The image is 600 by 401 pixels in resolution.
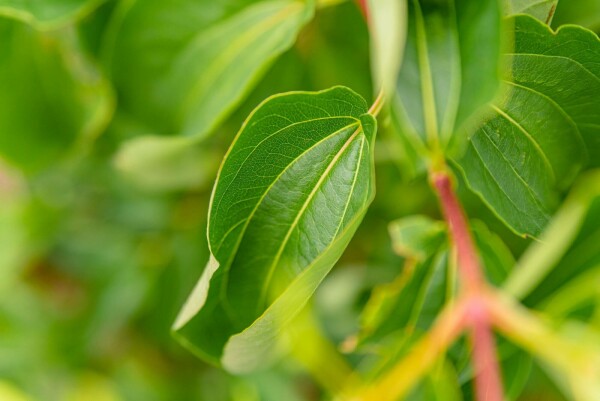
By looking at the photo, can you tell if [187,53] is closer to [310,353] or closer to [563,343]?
[310,353]

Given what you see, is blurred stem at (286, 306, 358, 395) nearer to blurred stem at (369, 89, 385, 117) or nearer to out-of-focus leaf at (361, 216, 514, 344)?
out-of-focus leaf at (361, 216, 514, 344)

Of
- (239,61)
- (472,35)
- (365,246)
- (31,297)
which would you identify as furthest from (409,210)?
(31,297)

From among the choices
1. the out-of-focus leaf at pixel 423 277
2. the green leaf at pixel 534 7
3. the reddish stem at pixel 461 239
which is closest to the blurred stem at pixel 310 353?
the out-of-focus leaf at pixel 423 277

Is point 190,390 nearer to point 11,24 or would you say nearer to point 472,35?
point 11,24

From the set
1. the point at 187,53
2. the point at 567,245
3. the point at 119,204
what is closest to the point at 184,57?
the point at 187,53

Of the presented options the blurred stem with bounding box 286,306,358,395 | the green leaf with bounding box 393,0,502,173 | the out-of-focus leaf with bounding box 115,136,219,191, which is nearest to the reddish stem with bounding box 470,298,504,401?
the green leaf with bounding box 393,0,502,173

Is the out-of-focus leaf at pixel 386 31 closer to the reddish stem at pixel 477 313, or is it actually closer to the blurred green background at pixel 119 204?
the reddish stem at pixel 477 313
